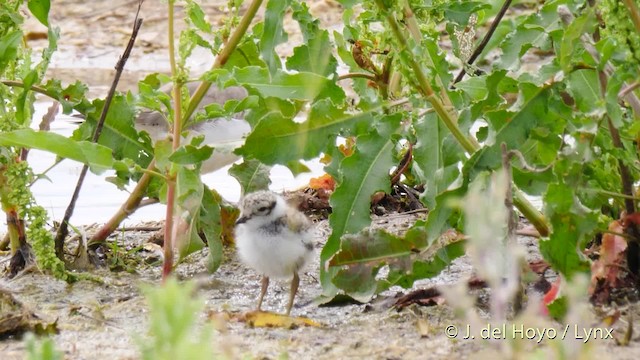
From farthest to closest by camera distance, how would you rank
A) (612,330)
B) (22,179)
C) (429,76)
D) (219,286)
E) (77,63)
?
(77,63) < (219,286) < (22,179) < (429,76) < (612,330)

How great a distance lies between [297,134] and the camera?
12.4ft

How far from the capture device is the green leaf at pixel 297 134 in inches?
147

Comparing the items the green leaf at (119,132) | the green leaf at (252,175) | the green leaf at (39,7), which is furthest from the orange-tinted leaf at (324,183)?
the green leaf at (39,7)

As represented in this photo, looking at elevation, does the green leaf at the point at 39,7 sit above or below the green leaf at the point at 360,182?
above

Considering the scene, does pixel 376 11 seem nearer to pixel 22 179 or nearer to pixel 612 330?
pixel 612 330

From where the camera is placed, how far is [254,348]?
344 cm

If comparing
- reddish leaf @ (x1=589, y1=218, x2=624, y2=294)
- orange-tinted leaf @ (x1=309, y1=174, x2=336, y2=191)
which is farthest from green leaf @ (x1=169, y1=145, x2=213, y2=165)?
orange-tinted leaf @ (x1=309, y1=174, x2=336, y2=191)

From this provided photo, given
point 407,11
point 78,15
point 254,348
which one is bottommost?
point 254,348

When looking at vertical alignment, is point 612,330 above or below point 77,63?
below

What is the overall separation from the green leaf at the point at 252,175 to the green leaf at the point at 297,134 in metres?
0.73

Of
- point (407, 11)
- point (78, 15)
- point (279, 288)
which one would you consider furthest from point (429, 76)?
point (78, 15)

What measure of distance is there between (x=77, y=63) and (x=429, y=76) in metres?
8.30

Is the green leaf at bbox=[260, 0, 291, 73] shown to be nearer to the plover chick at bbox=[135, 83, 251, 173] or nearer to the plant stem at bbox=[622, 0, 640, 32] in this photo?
the plant stem at bbox=[622, 0, 640, 32]

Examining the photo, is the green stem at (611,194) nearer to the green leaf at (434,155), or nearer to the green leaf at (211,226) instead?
the green leaf at (434,155)
